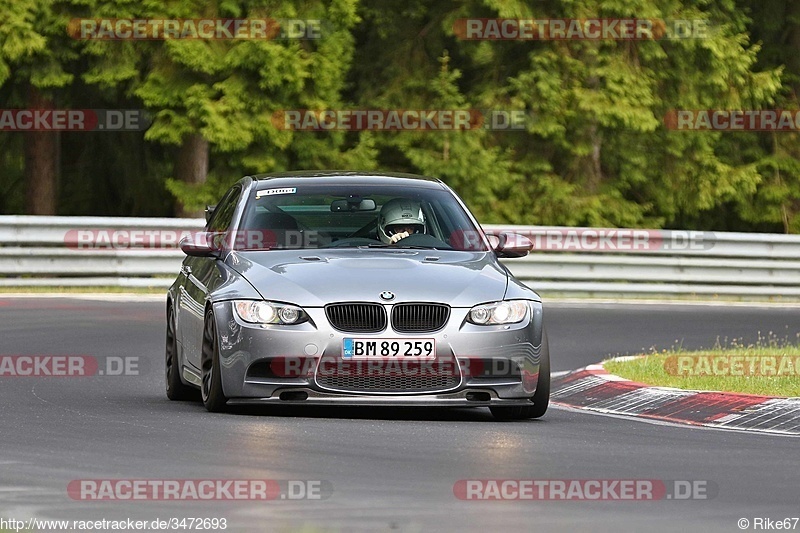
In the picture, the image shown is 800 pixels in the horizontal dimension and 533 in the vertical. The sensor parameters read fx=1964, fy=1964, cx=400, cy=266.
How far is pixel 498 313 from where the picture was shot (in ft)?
38.8

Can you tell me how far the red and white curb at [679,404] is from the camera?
41.3 ft

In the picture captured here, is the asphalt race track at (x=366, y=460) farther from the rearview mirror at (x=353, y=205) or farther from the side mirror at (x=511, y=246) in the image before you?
the rearview mirror at (x=353, y=205)

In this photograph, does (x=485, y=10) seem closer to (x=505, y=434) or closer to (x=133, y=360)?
(x=133, y=360)

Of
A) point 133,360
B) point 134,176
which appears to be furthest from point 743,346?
point 134,176

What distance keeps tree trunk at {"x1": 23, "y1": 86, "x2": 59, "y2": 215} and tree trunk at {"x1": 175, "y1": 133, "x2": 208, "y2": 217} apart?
167 inches

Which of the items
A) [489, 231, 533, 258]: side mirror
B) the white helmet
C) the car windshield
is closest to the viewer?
the car windshield

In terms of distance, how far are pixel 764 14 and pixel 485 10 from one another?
7.46 metres

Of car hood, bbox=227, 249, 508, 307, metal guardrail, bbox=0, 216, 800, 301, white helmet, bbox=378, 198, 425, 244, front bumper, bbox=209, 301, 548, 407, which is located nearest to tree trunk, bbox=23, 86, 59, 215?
metal guardrail, bbox=0, 216, 800, 301

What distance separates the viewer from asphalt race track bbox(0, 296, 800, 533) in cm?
823

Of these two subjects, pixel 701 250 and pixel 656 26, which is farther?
pixel 656 26

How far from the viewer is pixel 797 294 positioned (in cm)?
2697

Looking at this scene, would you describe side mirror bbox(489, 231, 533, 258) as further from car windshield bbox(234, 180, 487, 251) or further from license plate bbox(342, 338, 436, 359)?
license plate bbox(342, 338, 436, 359)

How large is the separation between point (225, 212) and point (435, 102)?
20.4m

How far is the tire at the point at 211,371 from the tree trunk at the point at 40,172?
22883mm
